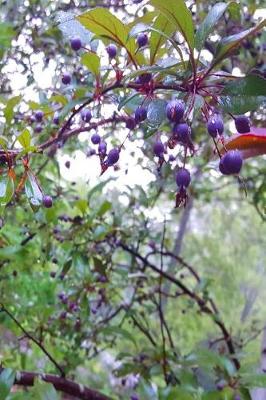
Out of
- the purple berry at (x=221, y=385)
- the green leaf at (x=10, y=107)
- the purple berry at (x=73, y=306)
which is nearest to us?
the green leaf at (x=10, y=107)

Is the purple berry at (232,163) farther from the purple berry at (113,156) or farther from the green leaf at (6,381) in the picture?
the green leaf at (6,381)

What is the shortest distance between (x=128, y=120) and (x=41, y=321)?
26.7 inches

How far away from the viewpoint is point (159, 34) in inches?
22.8

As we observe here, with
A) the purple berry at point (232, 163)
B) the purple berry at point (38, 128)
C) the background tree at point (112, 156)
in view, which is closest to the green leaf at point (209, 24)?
the background tree at point (112, 156)

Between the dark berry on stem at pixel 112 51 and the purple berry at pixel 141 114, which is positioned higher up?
the dark berry on stem at pixel 112 51

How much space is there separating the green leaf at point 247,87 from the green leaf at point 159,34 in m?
0.09

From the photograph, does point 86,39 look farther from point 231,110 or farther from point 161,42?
point 231,110

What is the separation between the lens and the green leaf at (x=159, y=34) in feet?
1.88

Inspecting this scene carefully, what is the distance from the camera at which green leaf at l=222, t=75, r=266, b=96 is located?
0.52 m

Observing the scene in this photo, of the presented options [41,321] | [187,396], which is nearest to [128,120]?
[187,396]

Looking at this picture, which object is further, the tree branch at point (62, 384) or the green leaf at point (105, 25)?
the tree branch at point (62, 384)

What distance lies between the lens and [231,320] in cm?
340

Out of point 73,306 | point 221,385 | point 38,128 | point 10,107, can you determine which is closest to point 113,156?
point 10,107

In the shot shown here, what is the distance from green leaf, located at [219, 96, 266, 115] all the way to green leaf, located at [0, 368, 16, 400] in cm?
57
